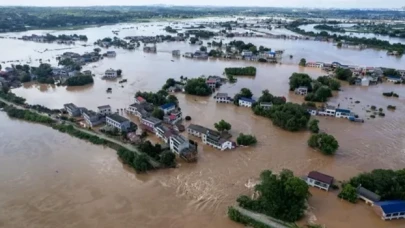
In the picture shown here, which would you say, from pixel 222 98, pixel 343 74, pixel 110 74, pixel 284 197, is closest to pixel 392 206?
pixel 284 197

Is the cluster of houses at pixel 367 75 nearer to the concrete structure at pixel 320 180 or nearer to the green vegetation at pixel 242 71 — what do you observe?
the green vegetation at pixel 242 71

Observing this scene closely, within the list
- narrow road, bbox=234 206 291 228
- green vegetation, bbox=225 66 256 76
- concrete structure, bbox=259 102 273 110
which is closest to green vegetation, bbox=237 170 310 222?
narrow road, bbox=234 206 291 228

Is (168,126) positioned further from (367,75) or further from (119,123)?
(367,75)

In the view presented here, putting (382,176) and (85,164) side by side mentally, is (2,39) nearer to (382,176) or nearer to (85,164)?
(85,164)

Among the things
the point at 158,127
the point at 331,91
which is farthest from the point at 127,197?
the point at 331,91

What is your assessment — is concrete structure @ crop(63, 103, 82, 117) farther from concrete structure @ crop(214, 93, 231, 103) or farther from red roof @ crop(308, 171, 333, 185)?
red roof @ crop(308, 171, 333, 185)

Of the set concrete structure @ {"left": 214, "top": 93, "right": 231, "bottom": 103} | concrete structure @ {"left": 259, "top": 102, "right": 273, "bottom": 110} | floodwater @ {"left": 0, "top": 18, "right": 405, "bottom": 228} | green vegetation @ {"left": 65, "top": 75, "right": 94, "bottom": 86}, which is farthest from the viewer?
green vegetation @ {"left": 65, "top": 75, "right": 94, "bottom": 86}

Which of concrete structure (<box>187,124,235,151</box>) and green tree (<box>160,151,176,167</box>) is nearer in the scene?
green tree (<box>160,151,176,167</box>)
